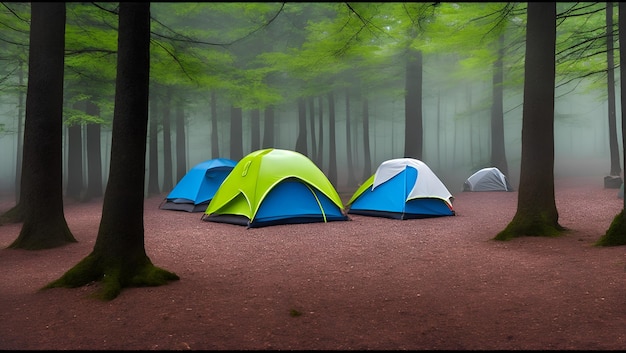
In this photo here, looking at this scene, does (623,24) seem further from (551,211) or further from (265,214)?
(265,214)

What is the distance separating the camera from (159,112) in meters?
23.4

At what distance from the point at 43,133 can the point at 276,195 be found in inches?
216

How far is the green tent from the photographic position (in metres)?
11.0

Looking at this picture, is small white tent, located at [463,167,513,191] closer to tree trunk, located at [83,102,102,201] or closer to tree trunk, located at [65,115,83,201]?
tree trunk, located at [83,102,102,201]

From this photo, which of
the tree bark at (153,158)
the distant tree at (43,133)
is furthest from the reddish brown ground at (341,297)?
the tree bark at (153,158)

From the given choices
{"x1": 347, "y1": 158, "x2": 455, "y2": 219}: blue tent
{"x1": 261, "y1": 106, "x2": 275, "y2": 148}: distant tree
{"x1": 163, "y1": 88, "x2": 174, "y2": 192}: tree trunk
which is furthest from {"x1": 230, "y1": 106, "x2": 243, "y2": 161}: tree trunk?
{"x1": 347, "y1": 158, "x2": 455, "y2": 219}: blue tent

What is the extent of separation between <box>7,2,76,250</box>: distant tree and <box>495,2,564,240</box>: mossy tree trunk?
355 inches

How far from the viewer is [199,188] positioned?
14414 millimetres

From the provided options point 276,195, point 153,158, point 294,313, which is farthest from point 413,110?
point 294,313

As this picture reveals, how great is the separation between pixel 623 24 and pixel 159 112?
70.1 ft

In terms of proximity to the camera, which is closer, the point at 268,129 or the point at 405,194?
the point at 405,194

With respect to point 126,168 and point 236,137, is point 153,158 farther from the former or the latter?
point 126,168

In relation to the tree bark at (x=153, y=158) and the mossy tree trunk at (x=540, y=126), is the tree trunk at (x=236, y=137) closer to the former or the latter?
the tree bark at (x=153, y=158)

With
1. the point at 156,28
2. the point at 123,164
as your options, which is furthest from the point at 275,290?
the point at 156,28
